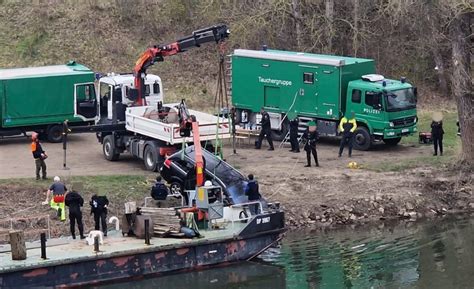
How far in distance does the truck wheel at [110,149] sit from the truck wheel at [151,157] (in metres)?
1.72

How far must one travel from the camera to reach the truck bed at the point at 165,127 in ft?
101

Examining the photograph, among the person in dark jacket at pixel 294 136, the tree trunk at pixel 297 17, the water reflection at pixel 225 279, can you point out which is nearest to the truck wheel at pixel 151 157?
the person in dark jacket at pixel 294 136

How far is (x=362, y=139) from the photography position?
118ft

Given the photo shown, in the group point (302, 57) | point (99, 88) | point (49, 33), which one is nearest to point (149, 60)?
point (99, 88)

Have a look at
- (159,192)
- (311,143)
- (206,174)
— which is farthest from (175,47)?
(159,192)

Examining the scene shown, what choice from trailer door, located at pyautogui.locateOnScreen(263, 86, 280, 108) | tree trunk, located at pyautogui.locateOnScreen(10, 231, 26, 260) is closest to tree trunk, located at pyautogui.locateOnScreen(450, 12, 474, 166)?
trailer door, located at pyautogui.locateOnScreen(263, 86, 280, 108)

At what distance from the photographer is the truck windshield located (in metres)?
35.4

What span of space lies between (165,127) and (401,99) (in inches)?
362

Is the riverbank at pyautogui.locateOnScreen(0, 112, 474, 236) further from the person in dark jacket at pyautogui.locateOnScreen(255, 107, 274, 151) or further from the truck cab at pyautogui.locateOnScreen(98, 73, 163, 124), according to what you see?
the truck cab at pyautogui.locateOnScreen(98, 73, 163, 124)

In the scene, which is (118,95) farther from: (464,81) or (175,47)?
(464,81)

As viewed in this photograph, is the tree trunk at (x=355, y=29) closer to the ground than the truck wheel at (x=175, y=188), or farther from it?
farther from it

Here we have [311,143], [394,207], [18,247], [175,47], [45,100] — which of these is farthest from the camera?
[45,100]

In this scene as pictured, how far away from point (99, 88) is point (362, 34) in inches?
562

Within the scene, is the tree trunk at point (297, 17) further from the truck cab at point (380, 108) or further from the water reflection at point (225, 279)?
the water reflection at point (225, 279)
